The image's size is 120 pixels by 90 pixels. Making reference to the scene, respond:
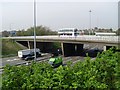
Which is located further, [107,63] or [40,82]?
[107,63]

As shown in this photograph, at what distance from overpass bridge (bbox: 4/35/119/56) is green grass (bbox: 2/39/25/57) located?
5.04 ft

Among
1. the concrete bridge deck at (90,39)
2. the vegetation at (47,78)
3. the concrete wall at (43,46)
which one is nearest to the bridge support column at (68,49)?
the concrete bridge deck at (90,39)

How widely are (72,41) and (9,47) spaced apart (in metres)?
17.5

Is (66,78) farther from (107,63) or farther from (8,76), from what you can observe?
(107,63)

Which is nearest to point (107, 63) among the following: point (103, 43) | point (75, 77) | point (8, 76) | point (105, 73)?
point (105, 73)

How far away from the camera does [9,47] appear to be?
190 feet

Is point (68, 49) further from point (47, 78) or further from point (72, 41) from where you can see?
point (47, 78)

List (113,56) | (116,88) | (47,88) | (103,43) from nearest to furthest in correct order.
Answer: (47,88)
(116,88)
(113,56)
(103,43)

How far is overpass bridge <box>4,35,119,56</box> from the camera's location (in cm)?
4070

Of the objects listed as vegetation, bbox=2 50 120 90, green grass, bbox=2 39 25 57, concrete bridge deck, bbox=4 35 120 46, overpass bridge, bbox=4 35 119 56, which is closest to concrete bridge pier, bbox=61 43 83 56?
overpass bridge, bbox=4 35 119 56

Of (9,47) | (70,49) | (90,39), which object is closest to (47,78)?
(90,39)

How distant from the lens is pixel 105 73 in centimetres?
800

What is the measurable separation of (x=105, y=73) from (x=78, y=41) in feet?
127

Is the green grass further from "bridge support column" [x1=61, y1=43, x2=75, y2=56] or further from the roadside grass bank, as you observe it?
"bridge support column" [x1=61, y1=43, x2=75, y2=56]
